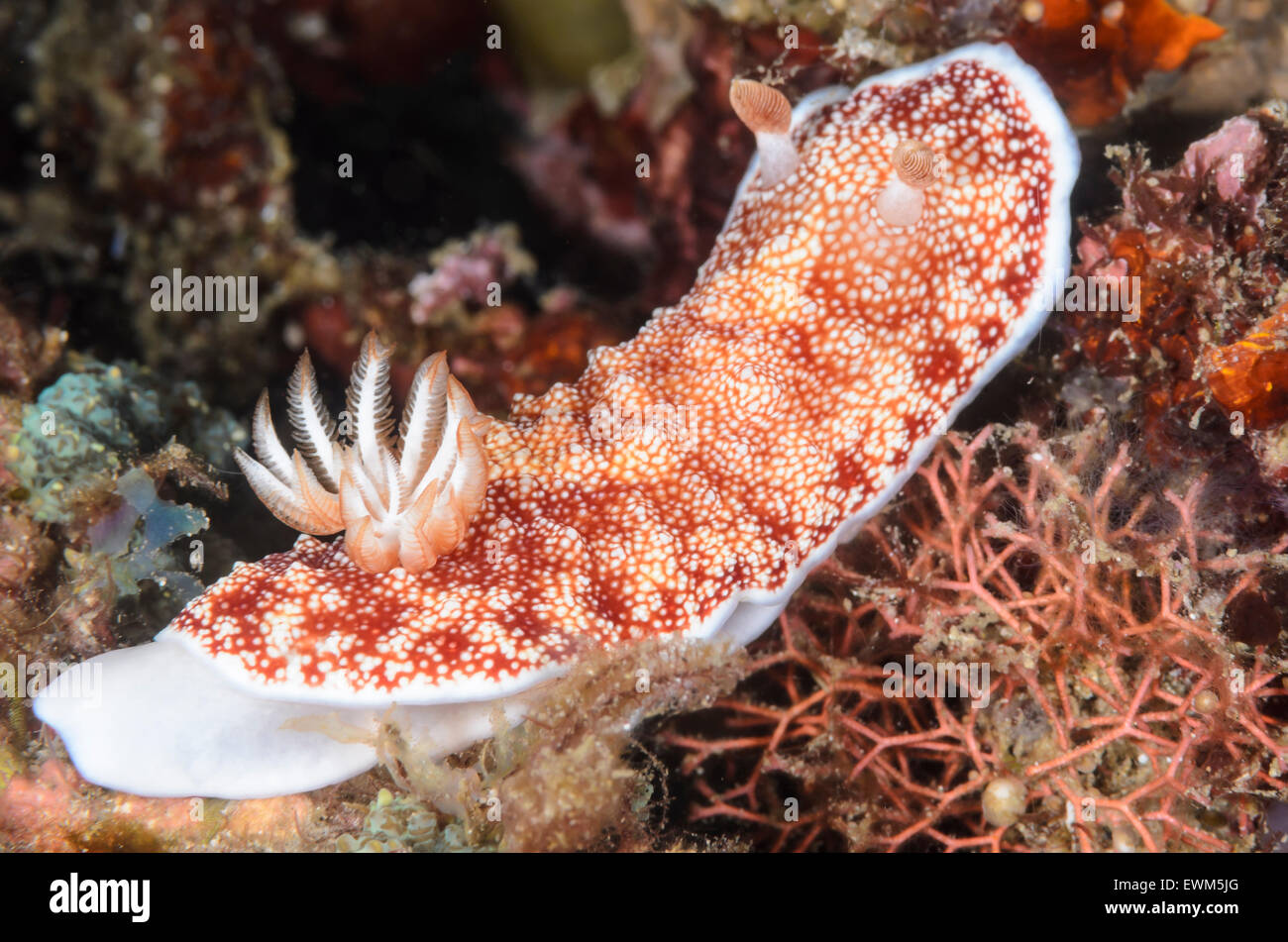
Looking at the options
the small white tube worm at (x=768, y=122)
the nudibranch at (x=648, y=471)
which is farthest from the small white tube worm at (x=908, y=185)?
the small white tube worm at (x=768, y=122)

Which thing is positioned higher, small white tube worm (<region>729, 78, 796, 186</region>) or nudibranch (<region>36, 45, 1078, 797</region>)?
small white tube worm (<region>729, 78, 796, 186</region>)

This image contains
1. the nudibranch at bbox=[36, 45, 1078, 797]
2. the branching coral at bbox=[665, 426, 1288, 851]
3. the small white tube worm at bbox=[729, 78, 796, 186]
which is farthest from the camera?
the small white tube worm at bbox=[729, 78, 796, 186]

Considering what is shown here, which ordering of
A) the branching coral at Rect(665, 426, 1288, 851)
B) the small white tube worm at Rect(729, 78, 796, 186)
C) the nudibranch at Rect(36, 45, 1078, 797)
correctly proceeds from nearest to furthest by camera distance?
the nudibranch at Rect(36, 45, 1078, 797), the branching coral at Rect(665, 426, 1288, 851), the small white tube worm at Rect(729, 78, 796, 186)

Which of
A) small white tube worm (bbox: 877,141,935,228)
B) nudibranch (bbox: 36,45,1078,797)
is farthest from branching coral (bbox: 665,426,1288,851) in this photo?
small white tube worm (bbox: 877,141,935,228)

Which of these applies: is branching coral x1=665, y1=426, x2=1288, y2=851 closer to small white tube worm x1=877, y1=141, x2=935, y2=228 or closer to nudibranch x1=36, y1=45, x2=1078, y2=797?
nudibranch x1=36, y1=45, x2=1078, y2=797

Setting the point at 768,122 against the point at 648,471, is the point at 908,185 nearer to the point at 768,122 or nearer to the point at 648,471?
the point at 768,122

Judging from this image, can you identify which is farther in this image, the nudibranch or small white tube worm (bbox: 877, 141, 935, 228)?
small white tube worm (bbox: 877, 141, 935, 228)
